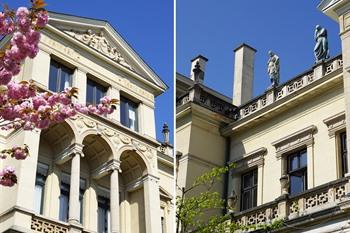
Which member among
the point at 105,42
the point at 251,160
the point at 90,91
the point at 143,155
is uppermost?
the point at 105,42

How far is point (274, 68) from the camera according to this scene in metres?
12.3

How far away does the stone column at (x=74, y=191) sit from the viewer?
35.8 feet

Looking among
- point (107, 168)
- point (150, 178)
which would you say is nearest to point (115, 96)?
point (107, 168)

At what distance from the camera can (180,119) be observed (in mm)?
12188

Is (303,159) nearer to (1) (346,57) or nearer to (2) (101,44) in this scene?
(1) (346,57)

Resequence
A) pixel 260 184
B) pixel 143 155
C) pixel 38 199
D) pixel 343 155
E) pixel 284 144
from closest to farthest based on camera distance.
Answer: pixel 343 155 < pixel 38 199 < pixel 284 144 < pixel 260 184 < pixel 143 155

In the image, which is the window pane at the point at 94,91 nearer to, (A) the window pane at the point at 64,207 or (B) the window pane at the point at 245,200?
(A) the window pane at the point at 64,207

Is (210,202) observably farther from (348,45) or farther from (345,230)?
(348,45)

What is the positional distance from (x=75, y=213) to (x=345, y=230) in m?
4.15

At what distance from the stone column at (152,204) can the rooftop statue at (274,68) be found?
2627 mm

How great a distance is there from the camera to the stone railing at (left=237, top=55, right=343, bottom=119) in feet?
35.7

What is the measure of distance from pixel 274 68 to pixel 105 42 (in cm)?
296

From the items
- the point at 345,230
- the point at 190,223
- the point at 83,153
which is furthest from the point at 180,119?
the point at 345,230

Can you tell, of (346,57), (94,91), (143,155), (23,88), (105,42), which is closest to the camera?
(23,88)
